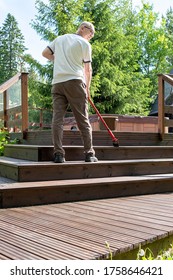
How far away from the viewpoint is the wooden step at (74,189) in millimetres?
3137

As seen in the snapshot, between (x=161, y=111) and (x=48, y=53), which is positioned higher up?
(x=48, y=53)

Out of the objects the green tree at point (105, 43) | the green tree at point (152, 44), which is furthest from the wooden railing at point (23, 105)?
the green tree at point (152, 44)

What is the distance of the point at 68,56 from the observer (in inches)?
148

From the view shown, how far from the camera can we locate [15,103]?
6484mm

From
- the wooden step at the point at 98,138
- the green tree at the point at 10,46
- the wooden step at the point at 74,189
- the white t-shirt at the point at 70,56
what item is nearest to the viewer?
the wooden step at the point at 74,189

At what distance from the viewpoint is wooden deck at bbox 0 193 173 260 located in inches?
76.4

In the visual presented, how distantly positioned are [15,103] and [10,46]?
32.9 metres

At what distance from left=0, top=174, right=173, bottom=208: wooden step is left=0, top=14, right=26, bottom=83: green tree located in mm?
34832

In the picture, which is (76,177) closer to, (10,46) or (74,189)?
(74,189)

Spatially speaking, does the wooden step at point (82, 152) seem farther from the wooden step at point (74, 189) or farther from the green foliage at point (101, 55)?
the green foliage at point (101, 55)

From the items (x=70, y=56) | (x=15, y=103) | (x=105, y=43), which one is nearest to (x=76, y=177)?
(x=70, y=56)

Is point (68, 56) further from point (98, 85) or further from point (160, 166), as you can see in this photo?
point (98, 85)
